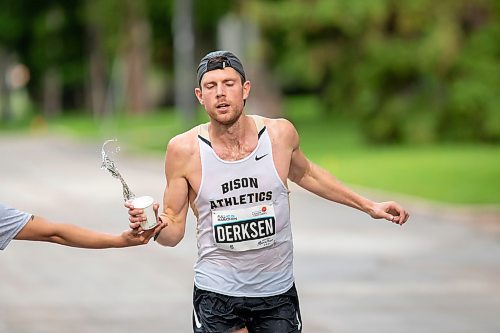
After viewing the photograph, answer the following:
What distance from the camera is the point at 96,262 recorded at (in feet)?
53.4

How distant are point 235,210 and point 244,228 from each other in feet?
0.27

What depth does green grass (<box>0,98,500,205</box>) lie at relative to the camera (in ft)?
79.0

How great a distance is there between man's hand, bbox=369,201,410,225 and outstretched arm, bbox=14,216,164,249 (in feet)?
3.52

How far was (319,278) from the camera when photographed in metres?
14.5

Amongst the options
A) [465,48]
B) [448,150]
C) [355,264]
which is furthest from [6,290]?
[465,48]

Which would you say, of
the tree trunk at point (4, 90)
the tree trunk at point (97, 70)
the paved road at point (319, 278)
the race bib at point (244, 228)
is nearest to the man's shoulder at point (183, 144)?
the race bib at point (244, 228)

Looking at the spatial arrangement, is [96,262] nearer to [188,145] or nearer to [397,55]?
[188,145]

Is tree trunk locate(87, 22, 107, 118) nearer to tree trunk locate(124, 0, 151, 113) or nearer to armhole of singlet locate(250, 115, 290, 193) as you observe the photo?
tree trunk locate(124, 0, 151, 113)

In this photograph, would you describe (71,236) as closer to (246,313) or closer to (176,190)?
(176,190)

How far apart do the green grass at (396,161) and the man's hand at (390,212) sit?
14836 millimetres

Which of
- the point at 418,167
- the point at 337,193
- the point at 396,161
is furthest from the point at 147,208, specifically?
the point at 396,161

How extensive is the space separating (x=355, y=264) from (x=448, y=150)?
68.6 feet

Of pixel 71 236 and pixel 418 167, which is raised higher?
pixel 71 236

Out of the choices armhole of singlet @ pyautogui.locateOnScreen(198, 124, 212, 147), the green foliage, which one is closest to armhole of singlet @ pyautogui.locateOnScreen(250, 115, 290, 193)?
armhole of singlet @ pyautogui.locateOnScreen(198, 124, 212, 147)
